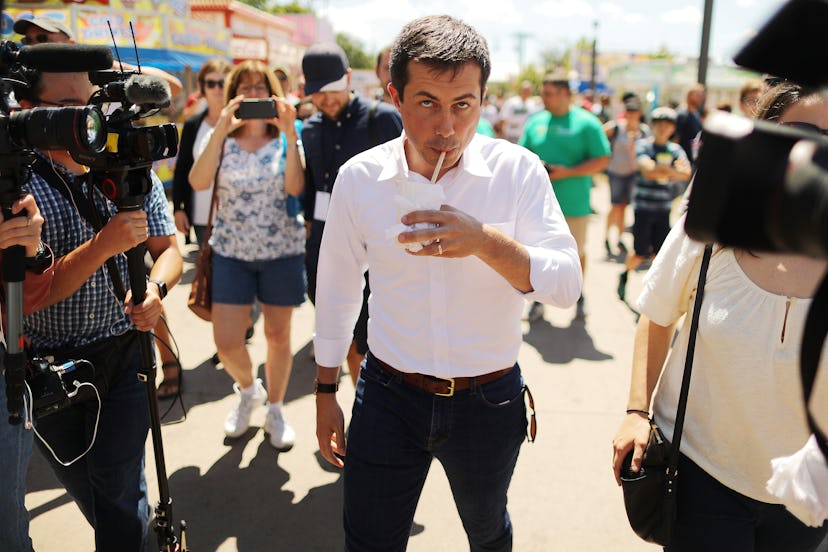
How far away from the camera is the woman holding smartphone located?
3621mm

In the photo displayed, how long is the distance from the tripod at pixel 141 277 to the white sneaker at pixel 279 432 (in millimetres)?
1298

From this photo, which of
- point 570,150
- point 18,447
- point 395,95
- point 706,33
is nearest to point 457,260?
point 395,95

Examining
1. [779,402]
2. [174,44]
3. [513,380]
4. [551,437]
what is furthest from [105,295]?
[174,44]

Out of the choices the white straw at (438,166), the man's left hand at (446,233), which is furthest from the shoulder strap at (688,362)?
the white straw at (438,166)

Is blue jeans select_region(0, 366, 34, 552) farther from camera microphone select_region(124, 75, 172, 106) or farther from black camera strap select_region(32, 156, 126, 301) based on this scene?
camera microphone select_region(124, 75, 172, 106)

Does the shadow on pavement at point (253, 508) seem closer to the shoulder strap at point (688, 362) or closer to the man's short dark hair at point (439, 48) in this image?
the shoulder strap at point (688, 362)

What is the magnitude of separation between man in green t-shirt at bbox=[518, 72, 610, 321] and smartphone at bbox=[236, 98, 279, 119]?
2.76m

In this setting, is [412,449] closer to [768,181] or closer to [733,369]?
[733,369]

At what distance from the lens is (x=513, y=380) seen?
2.07 metres

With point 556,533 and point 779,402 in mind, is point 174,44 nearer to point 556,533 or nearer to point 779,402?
point 556,533

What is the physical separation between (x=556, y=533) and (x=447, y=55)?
222 cm

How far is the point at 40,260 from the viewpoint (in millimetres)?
1966

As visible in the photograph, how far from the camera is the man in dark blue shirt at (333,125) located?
11.6ft

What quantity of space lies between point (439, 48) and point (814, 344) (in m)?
1.25
